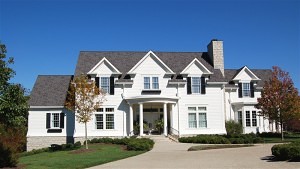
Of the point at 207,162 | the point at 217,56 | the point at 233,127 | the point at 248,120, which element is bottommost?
the point at 207,162

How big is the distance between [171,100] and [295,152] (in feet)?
67.7

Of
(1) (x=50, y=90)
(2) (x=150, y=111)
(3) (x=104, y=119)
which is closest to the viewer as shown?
(3) (x=104, y=119)

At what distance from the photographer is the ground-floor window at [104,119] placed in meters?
37.2

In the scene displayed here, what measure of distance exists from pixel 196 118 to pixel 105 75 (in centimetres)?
1056

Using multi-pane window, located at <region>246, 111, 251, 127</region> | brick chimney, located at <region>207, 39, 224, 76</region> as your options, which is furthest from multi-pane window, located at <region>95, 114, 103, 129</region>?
multi-pane window, located at <region>246, 111, 251, 127</region>

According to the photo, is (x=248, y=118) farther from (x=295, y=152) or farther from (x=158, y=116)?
(x=295, y=152)

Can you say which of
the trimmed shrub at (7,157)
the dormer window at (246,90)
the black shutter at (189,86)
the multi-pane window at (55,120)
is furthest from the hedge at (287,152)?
the multi-pane window at (55,120)

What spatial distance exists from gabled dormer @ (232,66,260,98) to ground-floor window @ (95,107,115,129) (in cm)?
1480

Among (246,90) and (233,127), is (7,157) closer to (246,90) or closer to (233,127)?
(233,127)

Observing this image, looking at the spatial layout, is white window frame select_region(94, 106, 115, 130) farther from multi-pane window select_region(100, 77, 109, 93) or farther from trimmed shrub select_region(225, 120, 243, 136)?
trimmed shrub select_region(225, 120, 243, 136)

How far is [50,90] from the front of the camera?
1633 inches

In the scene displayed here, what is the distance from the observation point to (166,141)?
33750 mm

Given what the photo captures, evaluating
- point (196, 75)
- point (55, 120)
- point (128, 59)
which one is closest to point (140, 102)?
point (128, 59)

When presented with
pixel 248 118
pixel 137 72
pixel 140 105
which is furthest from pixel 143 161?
pixel 248 118
